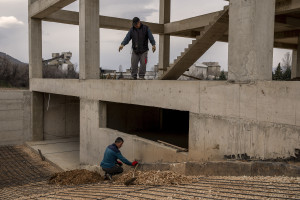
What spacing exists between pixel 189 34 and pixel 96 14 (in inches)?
383

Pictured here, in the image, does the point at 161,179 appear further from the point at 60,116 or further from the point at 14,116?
the point at 14,116

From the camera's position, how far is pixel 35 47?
1686 cm

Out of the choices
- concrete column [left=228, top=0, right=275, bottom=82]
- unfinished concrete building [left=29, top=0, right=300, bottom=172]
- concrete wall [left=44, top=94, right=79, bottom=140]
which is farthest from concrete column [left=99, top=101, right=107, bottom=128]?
concrete wall [left=44, top=94, right=79, bottom=140]

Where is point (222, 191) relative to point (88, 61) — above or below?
below

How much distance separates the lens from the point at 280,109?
4.84 metres

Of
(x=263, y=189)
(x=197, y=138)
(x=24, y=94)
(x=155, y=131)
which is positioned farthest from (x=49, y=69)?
(x=263, y=189)

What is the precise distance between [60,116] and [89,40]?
25.5ft

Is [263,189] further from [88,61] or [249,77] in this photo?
[88,61]

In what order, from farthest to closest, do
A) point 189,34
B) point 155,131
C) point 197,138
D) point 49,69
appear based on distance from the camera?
point 49,69 → point 189,34 → point 155,131 → point 197,138

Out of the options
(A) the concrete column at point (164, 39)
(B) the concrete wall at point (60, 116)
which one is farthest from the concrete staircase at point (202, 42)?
(B) the concrete wall at point (60, 116)

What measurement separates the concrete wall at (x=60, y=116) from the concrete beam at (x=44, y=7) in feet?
14.6

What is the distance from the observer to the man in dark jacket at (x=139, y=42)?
8922 millimetres

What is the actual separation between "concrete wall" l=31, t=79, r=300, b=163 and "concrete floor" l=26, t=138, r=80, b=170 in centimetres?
512

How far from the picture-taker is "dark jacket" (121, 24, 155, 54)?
8992 millimetres
